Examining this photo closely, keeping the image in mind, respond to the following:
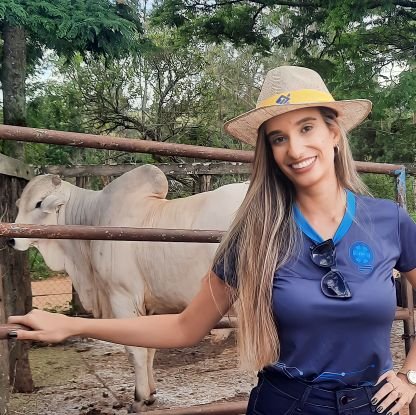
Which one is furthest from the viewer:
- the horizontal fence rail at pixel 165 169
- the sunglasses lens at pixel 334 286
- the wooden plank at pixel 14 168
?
the horizontal fence rail at pixel 165 169

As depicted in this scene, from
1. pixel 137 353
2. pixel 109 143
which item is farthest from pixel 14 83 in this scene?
pixel 109 143

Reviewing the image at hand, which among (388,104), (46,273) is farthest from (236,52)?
(388,104)

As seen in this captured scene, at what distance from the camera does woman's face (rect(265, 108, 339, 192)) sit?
60.5 inches

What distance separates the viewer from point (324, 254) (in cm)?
148

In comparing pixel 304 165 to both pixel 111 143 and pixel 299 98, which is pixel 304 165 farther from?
pixel 111 143

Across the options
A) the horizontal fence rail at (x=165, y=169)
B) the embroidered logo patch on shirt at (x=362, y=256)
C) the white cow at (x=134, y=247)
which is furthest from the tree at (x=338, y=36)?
the embroidered logo patch on shirt at (x=362, y=256)

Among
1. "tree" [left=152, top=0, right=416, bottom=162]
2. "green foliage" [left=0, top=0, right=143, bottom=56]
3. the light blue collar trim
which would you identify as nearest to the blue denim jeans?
the light blue collar trim

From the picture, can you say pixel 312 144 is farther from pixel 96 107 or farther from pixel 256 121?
pixel 96 107

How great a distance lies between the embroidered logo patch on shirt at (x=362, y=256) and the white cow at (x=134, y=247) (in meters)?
2.80

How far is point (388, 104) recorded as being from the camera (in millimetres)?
6840

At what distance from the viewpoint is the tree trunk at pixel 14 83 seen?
484cm

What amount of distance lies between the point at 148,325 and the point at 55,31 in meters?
3.48

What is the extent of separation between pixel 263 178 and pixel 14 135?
86 centimetres

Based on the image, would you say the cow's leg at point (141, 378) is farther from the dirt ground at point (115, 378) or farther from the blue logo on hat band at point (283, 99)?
the blue logo on hat band at point (283, 99)
